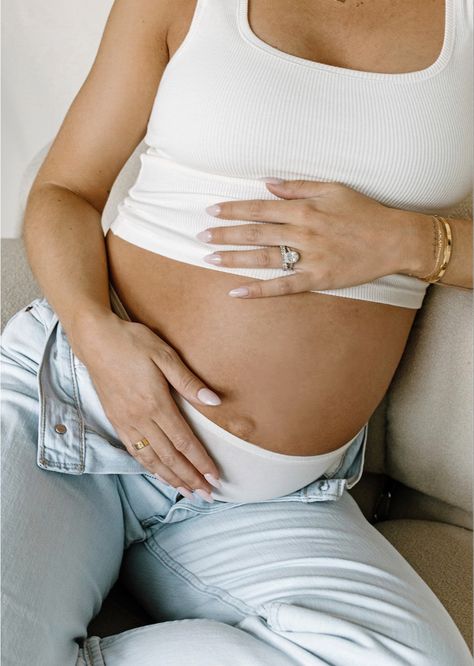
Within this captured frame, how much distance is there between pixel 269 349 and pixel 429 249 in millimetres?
221

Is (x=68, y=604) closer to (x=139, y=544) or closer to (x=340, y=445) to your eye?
(x=139, y=544)

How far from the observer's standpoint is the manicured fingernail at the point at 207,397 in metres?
0.86

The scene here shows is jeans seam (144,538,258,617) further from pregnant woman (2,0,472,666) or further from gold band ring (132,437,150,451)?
gold band ring (132,437,150,451)

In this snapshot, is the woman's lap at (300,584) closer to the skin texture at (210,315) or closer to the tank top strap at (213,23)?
the skin texture at (210,315)

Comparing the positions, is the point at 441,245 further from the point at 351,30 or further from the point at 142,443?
the point at 142,443

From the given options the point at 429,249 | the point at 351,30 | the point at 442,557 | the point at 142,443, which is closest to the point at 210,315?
the point at 142,443

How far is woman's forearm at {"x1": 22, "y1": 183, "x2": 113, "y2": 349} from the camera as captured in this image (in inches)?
35.8

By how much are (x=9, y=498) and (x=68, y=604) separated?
0.40ft

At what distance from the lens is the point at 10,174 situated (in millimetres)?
1875

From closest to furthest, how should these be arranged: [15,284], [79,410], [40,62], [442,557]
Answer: [79,410], [442,557], [15,284], [40,62]

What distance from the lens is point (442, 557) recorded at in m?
1.06

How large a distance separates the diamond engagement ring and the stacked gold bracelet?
170mm

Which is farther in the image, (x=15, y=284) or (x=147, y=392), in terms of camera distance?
(x=15, y=284)

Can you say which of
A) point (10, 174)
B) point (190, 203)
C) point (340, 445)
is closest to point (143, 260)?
point (190, 203)
